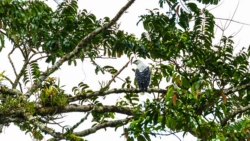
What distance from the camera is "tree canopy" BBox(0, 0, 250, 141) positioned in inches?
123

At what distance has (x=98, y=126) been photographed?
364 centimetres

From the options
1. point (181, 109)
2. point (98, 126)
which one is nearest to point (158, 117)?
point (181, 109)

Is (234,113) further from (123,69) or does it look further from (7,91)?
(7,91)

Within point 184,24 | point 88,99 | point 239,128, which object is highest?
point 184,24

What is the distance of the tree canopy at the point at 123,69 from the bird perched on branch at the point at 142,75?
68mm

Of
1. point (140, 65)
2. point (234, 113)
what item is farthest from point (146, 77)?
point (234, 113)

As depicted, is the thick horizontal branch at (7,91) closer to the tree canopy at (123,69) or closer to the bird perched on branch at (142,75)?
the tree canopy at (123,69)

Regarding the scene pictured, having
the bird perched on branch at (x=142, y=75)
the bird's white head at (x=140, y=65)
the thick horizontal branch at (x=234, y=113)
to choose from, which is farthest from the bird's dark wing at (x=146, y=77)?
the thick horizontal branch at (x=234, y=113)

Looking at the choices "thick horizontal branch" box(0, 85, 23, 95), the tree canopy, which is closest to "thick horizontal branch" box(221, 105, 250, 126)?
the tree canopy

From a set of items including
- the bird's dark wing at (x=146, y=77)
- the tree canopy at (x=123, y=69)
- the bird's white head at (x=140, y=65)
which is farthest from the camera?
the bird's white head at (x=140, y=65)

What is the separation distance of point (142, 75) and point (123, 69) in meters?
0.35

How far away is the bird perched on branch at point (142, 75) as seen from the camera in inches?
158

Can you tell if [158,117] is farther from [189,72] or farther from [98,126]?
[189,72]

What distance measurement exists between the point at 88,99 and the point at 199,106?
119 centimetres
